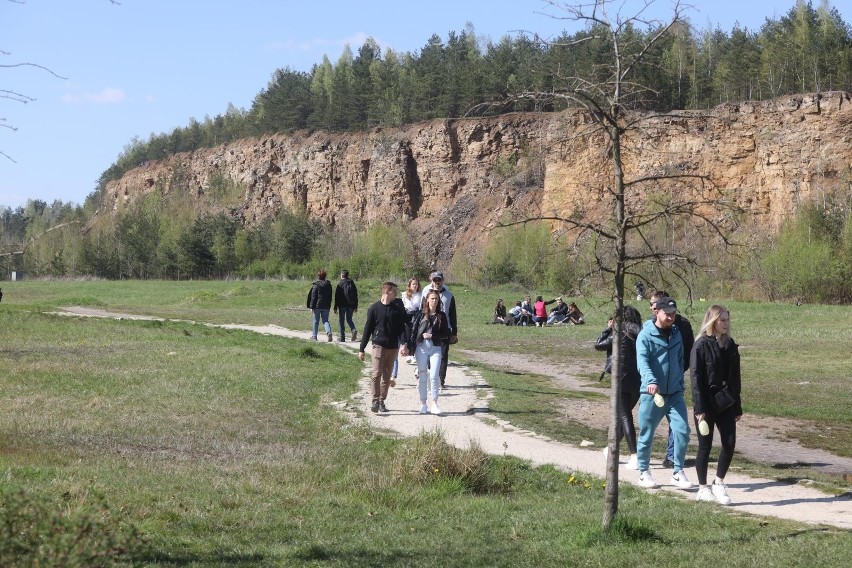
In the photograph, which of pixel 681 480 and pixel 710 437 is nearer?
pixel 710 437

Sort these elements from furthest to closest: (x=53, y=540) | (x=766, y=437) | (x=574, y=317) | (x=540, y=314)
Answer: (x=574, y=317), (x=540, y=314), (x=766, y=437), (x=53, y=540)

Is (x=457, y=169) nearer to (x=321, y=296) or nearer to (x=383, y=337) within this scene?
(x=321, y=296)

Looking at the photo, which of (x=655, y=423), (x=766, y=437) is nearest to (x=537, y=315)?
(x=766, y=437)

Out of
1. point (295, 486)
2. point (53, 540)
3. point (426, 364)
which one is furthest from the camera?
point (426, 364)

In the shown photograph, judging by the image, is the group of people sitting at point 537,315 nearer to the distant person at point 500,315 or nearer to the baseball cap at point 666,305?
the distant person at point 500,315

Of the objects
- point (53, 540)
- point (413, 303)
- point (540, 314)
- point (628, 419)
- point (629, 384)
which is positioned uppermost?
point (413, 303)

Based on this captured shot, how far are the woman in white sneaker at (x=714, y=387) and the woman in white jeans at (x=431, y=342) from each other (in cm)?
646

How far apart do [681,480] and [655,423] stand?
65 centimetres

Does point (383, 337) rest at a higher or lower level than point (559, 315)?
higher

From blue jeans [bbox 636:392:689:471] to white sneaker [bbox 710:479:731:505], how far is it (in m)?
0.73

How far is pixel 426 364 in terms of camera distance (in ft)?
53.4

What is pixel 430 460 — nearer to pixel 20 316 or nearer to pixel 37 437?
pixel 37 437

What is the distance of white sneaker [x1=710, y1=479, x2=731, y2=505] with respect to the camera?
981cm

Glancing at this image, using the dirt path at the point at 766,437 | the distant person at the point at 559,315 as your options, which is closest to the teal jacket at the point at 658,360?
the dirt path at the point at 766,437
